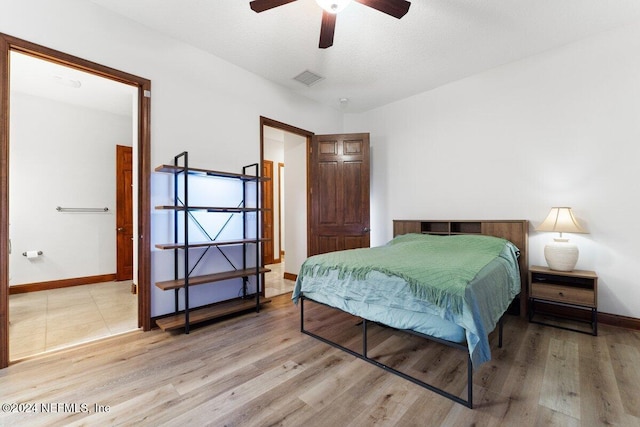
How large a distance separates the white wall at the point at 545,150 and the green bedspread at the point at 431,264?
81 cm

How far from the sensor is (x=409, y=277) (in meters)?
1.79

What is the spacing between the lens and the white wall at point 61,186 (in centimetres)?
381

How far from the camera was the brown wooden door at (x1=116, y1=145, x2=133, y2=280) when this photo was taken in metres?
4.50

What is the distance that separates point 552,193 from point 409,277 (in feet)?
7.62

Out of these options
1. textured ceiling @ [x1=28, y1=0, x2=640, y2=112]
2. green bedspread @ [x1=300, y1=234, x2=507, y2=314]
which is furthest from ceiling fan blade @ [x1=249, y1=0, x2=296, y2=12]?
green bedspread @ [x1=300, y1=234, x2=507, y2=314]

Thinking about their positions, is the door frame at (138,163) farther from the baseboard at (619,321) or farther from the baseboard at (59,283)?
the baseboard at (619,321)

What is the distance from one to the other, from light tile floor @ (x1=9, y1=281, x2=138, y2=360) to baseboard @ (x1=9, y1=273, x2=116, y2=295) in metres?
0.09

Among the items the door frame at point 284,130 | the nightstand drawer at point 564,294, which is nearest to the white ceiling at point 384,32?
the door frame at point 284,130

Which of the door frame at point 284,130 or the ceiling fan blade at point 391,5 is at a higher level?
the ceiling fan blade at point 391,5

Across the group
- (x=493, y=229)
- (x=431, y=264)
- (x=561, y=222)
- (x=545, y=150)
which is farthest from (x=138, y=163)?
(x=545, y=150)

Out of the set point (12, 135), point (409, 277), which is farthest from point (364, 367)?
point (12, 135)

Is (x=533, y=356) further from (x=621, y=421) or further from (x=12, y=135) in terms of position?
(x=12, y=135)

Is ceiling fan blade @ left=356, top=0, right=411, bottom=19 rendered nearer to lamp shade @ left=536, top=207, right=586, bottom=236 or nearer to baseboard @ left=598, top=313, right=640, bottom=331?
lamp shade @ left=536, top=207, right=586, bottom=236

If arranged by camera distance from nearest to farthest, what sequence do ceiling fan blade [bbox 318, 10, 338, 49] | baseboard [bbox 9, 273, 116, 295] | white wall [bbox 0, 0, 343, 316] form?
ceiling fan blade [bbox 318, 10, 338, 49] < white wall [bbox 0, 0, 343, 316] < baseboard [bbox 9, 273, 116, 295]
